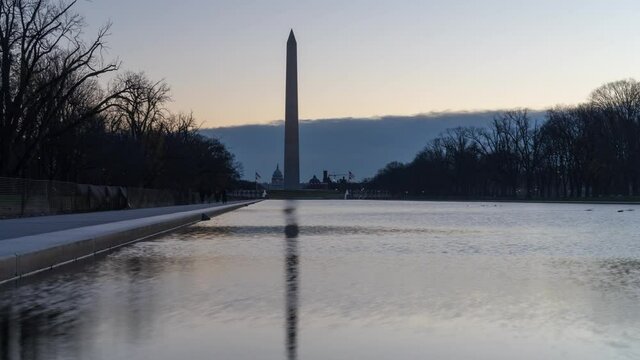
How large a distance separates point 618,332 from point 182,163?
78.8 m

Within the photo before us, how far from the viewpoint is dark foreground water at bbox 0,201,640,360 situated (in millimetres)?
6863

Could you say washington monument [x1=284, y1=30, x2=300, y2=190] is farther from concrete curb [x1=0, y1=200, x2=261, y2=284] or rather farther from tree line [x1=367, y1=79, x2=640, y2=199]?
concrete curb [x1=0, y1=200, x2=261, y2=284]

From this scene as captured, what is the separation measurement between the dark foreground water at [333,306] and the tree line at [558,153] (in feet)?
236

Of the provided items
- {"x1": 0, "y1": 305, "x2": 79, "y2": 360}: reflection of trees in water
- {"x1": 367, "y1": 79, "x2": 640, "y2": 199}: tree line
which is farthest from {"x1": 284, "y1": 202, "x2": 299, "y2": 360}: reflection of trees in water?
{"x1": 367, "y1": 79, "x2": 640, "y2": 199}: tree line

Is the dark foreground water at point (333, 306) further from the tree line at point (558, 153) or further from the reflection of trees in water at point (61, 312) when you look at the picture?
the tree line at point (558, 153)

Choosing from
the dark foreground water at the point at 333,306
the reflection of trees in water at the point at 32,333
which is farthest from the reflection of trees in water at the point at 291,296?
the reflection of trees in water at the point at 32,333

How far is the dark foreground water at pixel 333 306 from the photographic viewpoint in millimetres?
6863

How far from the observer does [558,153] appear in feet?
322

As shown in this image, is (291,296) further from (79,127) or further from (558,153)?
(558,153)

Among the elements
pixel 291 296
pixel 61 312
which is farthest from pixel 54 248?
pixel 291 296

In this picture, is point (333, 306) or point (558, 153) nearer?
point (333, 306)

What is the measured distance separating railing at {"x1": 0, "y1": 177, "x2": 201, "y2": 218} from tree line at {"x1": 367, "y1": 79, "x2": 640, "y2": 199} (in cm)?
5095

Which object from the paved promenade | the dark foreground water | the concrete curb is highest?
the paved promenade

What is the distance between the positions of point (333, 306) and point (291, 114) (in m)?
86.8
